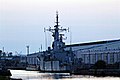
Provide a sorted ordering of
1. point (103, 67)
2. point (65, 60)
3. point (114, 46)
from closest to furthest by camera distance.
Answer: point (103, 67) → point (65, 60) → point (114, 46)

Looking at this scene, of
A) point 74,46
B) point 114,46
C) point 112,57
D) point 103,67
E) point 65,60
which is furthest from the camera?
point 74,46

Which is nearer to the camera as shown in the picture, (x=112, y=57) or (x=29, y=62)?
(x=112, y=57)

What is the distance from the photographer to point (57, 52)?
110 metres

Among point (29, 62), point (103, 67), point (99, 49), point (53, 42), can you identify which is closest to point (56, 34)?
point (53, 42)

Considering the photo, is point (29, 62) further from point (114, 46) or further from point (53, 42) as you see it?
point (53, 42)

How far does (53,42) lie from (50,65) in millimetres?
5761

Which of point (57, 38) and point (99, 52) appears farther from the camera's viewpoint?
point (99, 52)

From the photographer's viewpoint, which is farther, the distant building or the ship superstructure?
the distant building

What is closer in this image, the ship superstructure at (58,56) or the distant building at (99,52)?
the ship superstructure at (58,56)

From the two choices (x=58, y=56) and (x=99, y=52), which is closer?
(x=58, y=56)

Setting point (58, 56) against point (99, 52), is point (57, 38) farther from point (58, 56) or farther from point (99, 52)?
point (99, 52)

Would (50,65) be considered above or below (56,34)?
below

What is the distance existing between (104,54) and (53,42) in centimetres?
1959

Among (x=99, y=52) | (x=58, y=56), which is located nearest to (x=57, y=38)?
(x=58, y=56)
